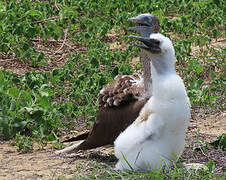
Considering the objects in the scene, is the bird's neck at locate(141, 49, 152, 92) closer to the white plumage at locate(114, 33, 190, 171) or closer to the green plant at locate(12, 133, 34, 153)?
the white plumage at locate(114, 33, 190, 171)

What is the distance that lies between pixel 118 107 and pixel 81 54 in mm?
4028

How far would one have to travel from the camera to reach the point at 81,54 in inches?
371

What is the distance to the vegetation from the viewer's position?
22.1 feet

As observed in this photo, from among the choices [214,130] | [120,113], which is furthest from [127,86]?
[214,130]

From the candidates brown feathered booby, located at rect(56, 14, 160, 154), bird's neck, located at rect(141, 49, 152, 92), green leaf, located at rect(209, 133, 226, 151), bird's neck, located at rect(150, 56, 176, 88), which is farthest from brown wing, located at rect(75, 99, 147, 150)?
green leaf, located at rect(209, 133, 226, 151)

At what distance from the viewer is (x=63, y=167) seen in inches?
220

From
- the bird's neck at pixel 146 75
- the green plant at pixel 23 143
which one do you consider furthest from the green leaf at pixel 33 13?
the bird's neck at pixel 146 75

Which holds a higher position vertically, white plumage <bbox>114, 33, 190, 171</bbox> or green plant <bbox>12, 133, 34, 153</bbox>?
white plumage <bbox>114, 33, 190, 171</bbox>

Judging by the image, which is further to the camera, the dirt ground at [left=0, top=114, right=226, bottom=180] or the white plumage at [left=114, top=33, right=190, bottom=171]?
the dirt ground at [left=0, top=114, right=226, bottom=180]

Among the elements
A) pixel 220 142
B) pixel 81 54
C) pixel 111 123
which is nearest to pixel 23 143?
pixel 111 123

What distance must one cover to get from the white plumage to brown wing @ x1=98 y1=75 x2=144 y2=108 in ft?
1.26

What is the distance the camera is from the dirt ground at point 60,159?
212 inches

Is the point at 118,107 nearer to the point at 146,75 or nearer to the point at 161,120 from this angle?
the point at 146,75

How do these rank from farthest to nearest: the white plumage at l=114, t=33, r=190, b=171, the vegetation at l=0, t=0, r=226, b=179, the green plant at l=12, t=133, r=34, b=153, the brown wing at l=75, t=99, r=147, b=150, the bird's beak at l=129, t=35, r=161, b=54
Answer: the vegetation at l=0, t=0, r=226, b=179
the green plant at l=12, t=133, r=34, b=153
the brown wing at l=75, t=99, r=147, b=150
the bird's beak at l=129, t=35, r=161, b=54
the white plumage at l=114, t=33, r=190, b=171
